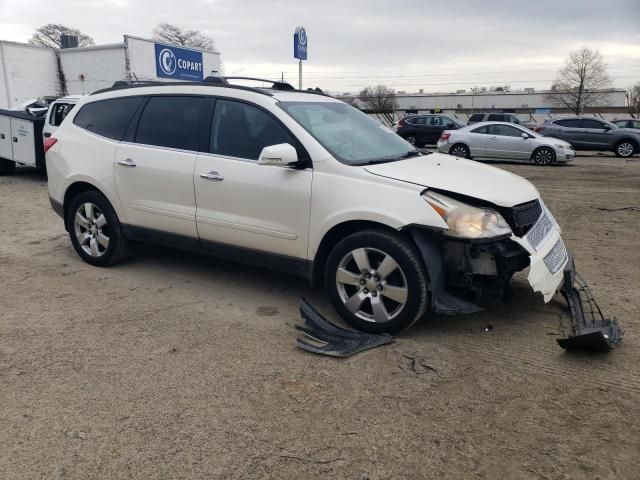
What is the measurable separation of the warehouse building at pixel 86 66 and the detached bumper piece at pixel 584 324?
79.8 ft

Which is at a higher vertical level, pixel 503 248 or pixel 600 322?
pixel 503 248

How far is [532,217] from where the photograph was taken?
155 inches

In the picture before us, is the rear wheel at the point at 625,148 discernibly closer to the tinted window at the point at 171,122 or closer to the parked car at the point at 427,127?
the parked car at the point at 427,127

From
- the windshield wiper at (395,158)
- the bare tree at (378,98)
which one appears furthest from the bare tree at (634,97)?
the windshield wiper at (395,158)

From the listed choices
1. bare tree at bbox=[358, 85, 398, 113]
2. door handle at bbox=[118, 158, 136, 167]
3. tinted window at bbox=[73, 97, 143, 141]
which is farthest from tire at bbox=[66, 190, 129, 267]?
bare tree at bbox=[358, 85, 398, 113]

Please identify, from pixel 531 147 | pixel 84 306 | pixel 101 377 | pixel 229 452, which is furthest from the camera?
pixel 531 147

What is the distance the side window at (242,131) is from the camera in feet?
14.0

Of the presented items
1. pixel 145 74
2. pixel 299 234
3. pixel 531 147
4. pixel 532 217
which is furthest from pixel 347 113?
pixel 145 74

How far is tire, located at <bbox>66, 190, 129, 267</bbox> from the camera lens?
5.30 meters

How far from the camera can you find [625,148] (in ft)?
62.3

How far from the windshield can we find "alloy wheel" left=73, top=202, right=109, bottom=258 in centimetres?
237

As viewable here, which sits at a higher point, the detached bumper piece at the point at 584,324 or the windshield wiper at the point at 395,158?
the windshield wiper at the point at 395,158

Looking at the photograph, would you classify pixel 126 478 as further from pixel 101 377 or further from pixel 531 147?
pixel 531 147

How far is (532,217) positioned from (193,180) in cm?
275
